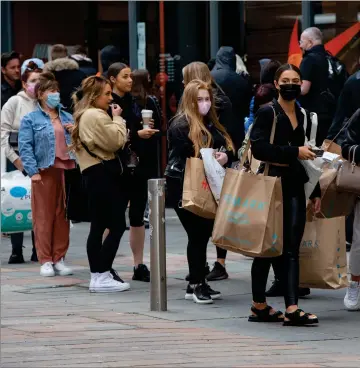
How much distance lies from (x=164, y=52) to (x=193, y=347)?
33.1ft

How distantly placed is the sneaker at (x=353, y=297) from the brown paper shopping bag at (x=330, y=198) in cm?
54

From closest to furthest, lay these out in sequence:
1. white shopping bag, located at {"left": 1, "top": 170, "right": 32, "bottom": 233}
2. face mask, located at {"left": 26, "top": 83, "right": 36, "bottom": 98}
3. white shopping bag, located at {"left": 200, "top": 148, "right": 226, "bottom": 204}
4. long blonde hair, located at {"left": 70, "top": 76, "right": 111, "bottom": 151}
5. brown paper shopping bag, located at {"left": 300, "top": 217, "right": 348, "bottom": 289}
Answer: brown paper shopping bag, located at {"left": 300, "top": 217, "right": 348, "bottom": 289}, white shopping bag, located at {"left": 200, "top": 148, "right": 226, "bottom": 204}, long blonde hair, located at {"left": 70, "top": 76, "right": 111, "bottom": 151}, white shopping bag, located at {"left": 1, "top": 170, "right": 32, "bottom": 233}, face mask, located at {"left": 26, "top": 83, "right": 36, "bottom": 98}

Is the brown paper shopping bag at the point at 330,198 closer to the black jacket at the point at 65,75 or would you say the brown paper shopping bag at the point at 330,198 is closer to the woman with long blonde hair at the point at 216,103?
the woman with long blonde hair at the point at 216,103

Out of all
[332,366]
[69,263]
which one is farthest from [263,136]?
[69,263]

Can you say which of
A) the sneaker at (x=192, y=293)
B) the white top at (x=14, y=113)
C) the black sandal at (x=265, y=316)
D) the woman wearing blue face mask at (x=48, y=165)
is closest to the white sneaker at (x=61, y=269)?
the woman wearing blue face mask at (x=48, y=165)

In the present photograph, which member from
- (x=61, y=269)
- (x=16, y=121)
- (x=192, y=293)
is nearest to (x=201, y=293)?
(x=192, y=293)

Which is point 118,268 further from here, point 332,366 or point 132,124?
point 332,366

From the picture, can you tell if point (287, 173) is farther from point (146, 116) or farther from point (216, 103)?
point (146, 116)

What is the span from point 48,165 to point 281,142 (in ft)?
11.2

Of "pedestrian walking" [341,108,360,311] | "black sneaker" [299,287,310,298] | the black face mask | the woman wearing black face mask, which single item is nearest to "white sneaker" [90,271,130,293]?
"black sneaker" [299,287,310,298]

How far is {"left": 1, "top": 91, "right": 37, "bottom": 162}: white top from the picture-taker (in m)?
13.2

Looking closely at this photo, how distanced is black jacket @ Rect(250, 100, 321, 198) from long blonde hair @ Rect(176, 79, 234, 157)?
1.07 m

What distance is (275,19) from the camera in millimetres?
16422

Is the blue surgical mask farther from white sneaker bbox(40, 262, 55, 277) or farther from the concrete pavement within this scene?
the concrete pavement
